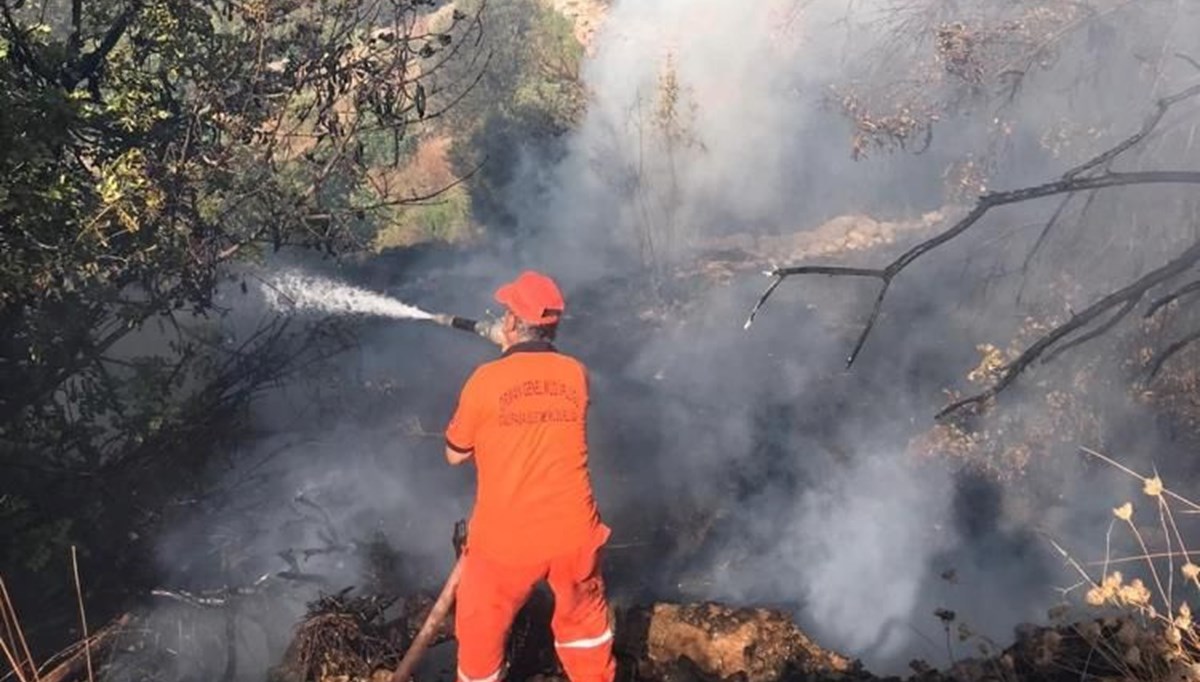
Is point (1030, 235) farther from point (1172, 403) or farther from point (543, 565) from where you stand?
point (543, 565)

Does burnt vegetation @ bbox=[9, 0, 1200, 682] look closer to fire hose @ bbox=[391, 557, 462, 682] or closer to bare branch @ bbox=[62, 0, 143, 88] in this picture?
bare branch @ bbox=[62, 0, 143, 88]

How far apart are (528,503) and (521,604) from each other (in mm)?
457

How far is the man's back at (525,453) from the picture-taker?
3.69 metres

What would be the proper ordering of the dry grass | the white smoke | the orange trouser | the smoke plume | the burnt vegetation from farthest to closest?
the white smoke < the smoke plume < the burnt vegetation < the orange trouser < the dry grass

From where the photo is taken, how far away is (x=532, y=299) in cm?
377

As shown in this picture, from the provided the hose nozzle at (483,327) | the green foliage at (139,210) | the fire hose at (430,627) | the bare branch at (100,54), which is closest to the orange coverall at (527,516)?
the fire hose at (430,627)

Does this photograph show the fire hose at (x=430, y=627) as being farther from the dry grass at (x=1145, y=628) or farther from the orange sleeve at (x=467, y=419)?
the dry grass at (x=1145, y=628)

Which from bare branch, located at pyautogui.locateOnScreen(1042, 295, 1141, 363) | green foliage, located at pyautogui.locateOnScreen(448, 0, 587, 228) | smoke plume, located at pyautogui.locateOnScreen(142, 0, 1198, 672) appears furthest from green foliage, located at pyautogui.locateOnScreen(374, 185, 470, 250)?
bare branch, located at pyautogui.locateOnScreen(1042, 295, 1141, 363)

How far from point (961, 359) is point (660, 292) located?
169 inches

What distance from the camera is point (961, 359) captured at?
9711 mm

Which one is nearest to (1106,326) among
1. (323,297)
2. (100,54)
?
(100,54)

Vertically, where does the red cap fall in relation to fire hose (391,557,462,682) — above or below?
above

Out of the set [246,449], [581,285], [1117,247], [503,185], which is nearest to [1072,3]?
[1117,247]

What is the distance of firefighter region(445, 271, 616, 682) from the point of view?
3.69 meters
